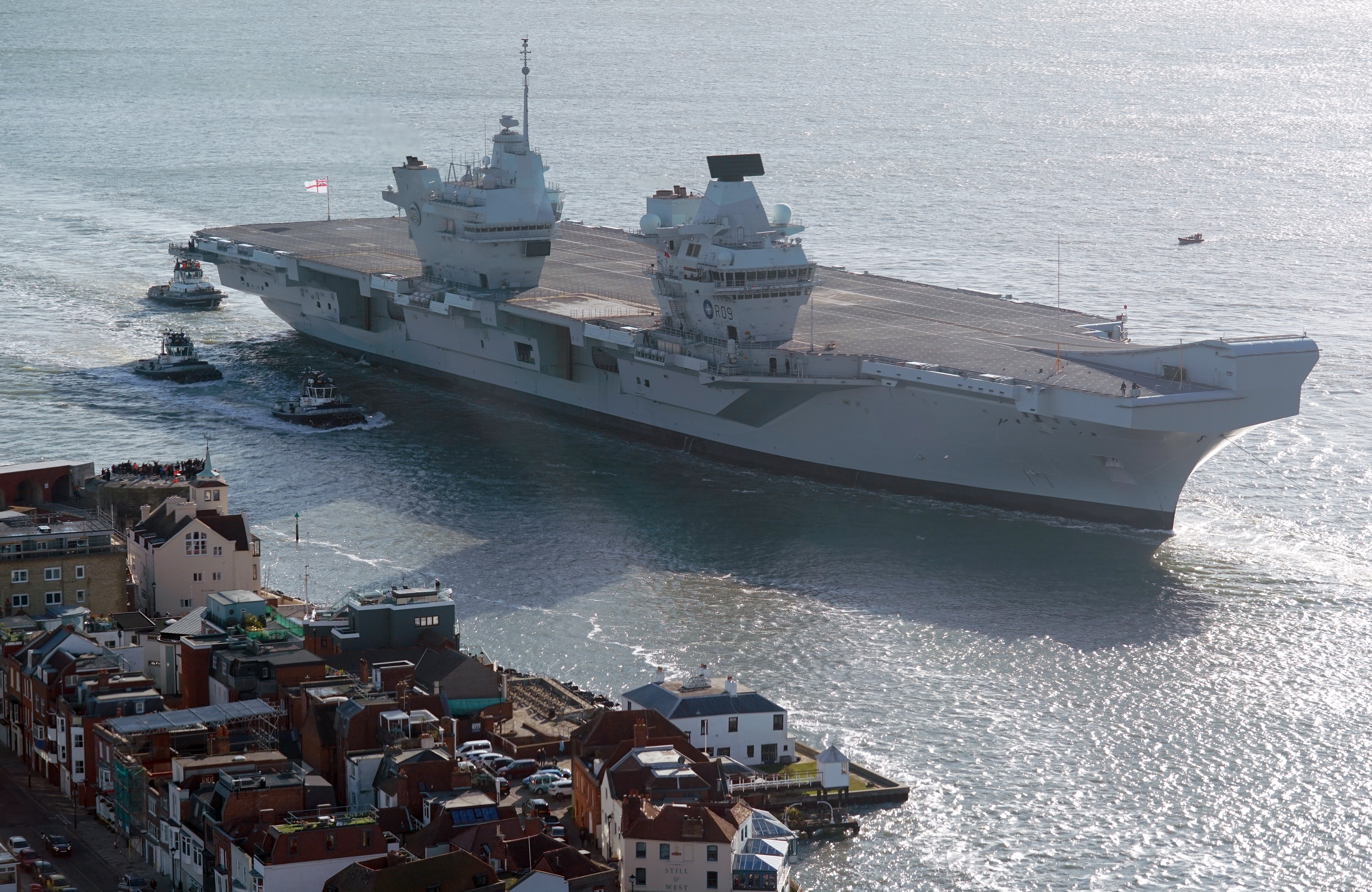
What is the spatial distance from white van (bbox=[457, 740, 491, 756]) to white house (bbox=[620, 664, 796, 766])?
2.45 meters

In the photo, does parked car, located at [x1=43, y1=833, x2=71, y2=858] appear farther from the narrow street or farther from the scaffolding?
the scaffolding

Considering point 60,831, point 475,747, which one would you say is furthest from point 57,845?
Result: point 475,747

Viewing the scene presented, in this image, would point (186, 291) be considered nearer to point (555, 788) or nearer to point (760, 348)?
point (760, 348)

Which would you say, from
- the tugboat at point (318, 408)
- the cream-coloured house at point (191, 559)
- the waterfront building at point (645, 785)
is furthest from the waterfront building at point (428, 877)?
the tugboat at point (318, 408)

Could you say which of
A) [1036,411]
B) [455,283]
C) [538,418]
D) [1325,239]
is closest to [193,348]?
[455,283]

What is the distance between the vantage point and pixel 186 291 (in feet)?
236

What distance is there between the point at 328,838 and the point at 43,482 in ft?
71.4


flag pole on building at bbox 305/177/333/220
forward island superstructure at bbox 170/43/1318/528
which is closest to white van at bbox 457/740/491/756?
forward island superstructure at bbox 170/43/1318/528

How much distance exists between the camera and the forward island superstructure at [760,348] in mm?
44562

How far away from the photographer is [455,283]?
6094 centimetres

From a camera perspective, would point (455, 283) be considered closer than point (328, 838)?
No

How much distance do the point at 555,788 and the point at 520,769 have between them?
28.0 inches

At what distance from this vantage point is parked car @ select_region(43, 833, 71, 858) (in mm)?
27969

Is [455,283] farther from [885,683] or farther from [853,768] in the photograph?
[853,768]
